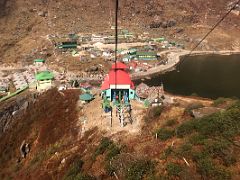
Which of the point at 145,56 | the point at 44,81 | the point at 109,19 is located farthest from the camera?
the point at 109,19

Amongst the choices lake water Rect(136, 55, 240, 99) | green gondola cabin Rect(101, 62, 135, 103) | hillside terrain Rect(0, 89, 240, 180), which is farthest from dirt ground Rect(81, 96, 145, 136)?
lake water Rect(136, 55, 240, 99)

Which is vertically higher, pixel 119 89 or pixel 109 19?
pixel 109 19

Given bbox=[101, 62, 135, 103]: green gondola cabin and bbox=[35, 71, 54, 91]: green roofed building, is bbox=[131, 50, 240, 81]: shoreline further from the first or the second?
bbox=[101, 62, 135, 103]: green gondola cabin

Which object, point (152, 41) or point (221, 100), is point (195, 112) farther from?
point (152, 41)

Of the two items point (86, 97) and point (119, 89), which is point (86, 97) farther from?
point (119, 89)

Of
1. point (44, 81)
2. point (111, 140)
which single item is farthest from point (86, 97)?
point (44, 81)
